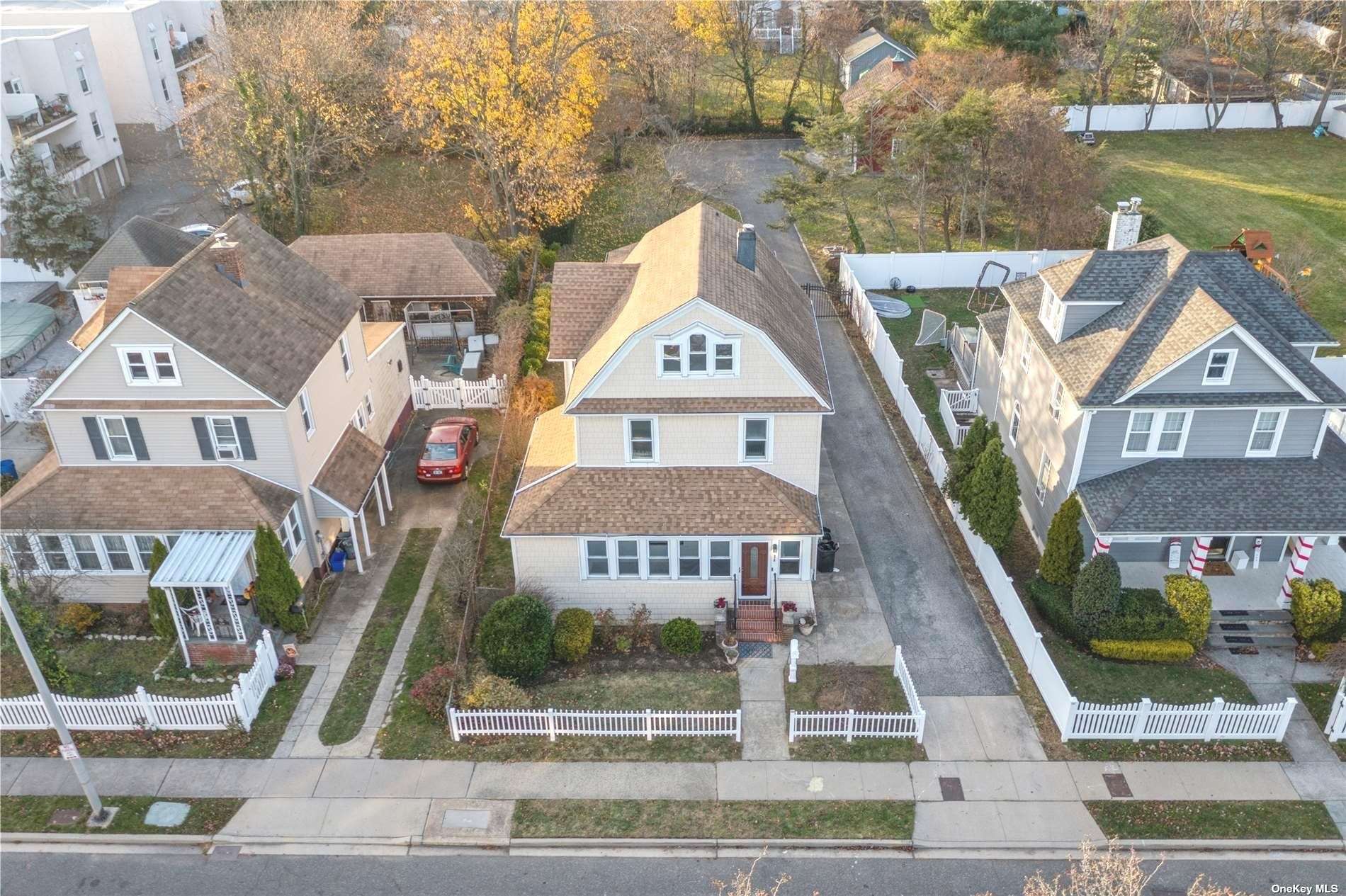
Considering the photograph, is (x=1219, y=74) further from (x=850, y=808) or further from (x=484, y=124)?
(x=850, y=808)

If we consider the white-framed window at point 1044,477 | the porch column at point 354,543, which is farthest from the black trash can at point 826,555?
the porch column at point 354,543

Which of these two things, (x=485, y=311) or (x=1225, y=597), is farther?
(x=485, y=311)

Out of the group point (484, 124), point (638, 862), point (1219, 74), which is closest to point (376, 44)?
point (484, 124)

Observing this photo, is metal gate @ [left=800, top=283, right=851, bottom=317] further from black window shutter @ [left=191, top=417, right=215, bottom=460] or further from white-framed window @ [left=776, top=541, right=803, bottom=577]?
black window shutter @ [left=191, top=417, right=215, bottom=460]

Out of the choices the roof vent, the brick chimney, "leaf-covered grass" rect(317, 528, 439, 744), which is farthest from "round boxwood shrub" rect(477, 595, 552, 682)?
the brick chimney

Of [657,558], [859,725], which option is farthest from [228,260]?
[859,725]

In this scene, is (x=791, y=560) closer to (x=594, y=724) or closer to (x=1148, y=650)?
(x=594, y=724)

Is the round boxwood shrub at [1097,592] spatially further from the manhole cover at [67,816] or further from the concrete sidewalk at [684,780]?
the manhole cover at [67,816]
